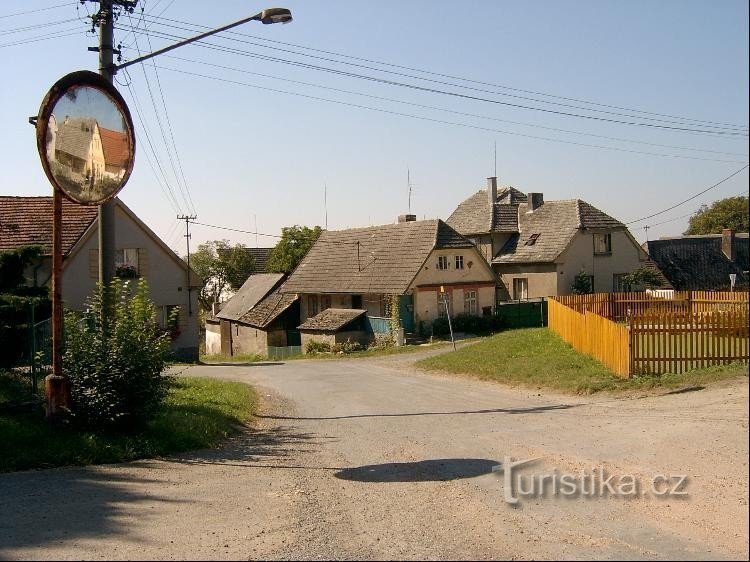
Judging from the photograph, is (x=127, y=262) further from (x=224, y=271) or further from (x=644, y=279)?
(x=224, y=271)

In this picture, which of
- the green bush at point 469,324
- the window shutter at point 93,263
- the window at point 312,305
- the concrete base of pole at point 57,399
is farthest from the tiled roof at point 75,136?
the window at point 312,305

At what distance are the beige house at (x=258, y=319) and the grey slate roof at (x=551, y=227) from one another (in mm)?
14159

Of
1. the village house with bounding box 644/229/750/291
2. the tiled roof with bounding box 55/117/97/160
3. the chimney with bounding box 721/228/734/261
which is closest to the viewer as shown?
the tiled roof with bounding box 55/117/97/160

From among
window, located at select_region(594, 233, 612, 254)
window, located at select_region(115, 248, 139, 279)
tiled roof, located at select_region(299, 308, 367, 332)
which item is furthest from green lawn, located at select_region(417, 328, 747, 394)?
window, located at select_region(594, 233, 612, 254)

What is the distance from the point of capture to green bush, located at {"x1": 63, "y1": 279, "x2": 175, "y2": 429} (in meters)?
11.0

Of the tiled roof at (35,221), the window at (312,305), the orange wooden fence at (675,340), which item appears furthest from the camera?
the window at (312,305)

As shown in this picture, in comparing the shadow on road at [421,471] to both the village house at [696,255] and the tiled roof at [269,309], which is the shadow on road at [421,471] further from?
the tiled roof at [269,309]

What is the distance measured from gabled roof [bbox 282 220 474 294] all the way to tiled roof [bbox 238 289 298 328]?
659 mm

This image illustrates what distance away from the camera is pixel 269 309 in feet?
163

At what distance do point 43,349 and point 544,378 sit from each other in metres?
11.9

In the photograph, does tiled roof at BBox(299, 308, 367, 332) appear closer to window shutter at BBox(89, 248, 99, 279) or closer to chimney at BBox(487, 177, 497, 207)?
window shutter at BBox(89, 248, 99, 279)

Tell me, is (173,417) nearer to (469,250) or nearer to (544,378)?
(544,378)

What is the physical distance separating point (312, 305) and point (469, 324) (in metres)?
10.7

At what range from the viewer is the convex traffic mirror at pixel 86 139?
10383 millimetres
